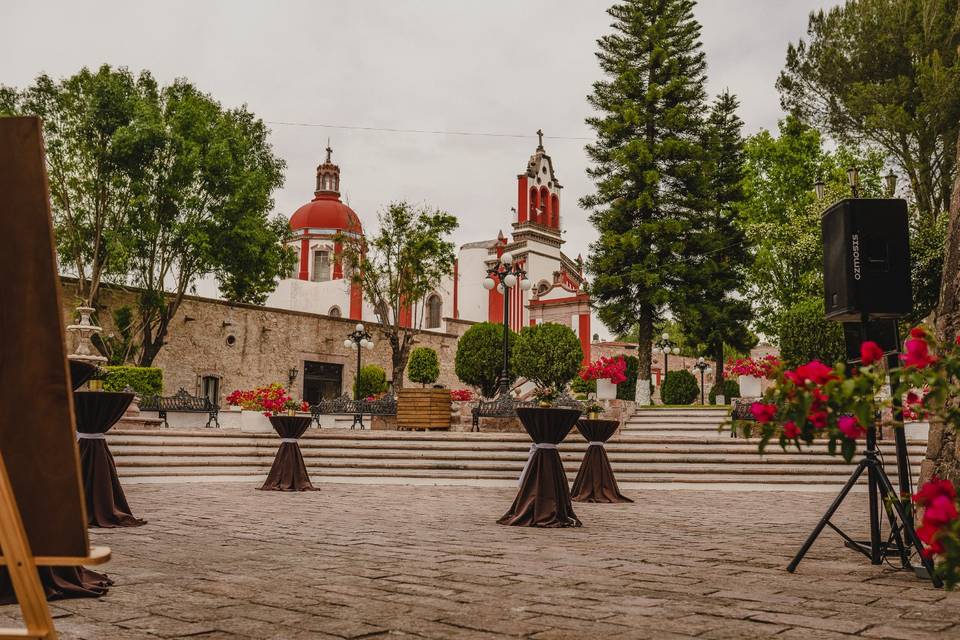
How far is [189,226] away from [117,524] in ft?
53.9

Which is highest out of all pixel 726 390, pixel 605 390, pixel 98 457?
pixel 726 390

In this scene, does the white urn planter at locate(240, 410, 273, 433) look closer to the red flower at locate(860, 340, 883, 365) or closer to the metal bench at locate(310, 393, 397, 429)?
the metal bench at locate(310, 393, 397, 429)

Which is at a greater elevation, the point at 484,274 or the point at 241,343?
the point at 484,274

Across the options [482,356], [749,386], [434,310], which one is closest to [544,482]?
[749,386]

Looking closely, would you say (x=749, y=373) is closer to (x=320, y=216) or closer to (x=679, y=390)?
(x=679, y=390)

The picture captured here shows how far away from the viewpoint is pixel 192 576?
436 cm

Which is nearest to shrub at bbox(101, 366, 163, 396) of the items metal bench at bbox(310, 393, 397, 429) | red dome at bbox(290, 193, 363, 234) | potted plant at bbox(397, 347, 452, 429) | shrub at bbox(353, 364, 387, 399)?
metal bench at bbox(310, 393, 397, 429)

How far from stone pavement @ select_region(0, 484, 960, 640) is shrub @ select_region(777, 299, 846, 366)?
12.3m

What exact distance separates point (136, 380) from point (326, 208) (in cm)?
2640

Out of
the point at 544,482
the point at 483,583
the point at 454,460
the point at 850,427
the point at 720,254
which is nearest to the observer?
the point at 850,427

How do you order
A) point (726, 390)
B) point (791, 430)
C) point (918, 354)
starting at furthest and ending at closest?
1. point (726, 390)
2. point (791, 430)
3. point (918, 354)

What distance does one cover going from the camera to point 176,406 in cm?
1884

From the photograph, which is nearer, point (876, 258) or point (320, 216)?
point (876, 258)

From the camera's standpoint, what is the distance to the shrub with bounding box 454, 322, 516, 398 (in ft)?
84.5
